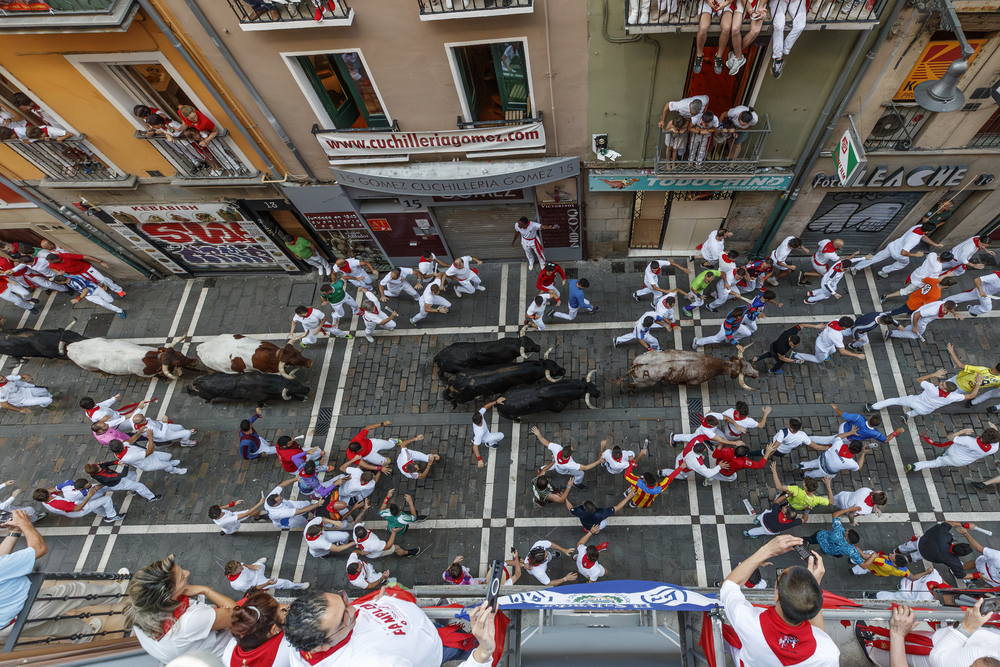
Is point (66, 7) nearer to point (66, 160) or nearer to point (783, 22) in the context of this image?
point (66, 160)

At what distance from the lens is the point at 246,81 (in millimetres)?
10898

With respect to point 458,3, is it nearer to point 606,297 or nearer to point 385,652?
point 606,297

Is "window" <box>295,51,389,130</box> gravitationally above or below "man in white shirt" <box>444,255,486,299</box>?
above

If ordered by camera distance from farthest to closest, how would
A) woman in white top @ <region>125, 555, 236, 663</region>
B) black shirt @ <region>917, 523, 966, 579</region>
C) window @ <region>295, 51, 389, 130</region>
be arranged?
1. window @ <region>295, 51, 389, 130</region>
2. black shirt @ <region>917, 523, 966, 579</region>
3. woman in white top @ <region>125, 555, 236, 663</region>

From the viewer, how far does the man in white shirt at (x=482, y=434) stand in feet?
36.6

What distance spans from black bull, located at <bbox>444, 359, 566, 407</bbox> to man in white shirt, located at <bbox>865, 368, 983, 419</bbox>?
749 cm

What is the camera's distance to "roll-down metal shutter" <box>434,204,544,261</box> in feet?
46.1

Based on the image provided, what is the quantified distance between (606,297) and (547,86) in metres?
6.01

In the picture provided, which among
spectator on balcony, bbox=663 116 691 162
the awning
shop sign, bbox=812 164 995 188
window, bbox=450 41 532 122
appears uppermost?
window, bbox=450 41 532 122

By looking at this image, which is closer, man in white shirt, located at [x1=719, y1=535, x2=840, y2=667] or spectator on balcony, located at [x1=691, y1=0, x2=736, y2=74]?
man in white shirt, located at [x1=719, y1=535, x2=840, y2=667]

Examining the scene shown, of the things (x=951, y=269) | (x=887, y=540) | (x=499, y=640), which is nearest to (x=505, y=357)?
(x=499, y=640)

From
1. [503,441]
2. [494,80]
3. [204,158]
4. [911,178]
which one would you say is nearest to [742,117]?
[911,178]

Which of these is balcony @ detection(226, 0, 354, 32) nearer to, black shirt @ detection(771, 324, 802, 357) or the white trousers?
the white trousers

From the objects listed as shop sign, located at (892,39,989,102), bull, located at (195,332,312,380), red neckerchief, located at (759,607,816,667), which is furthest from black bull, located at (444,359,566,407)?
shop sign, located at (892,39,989,102)
